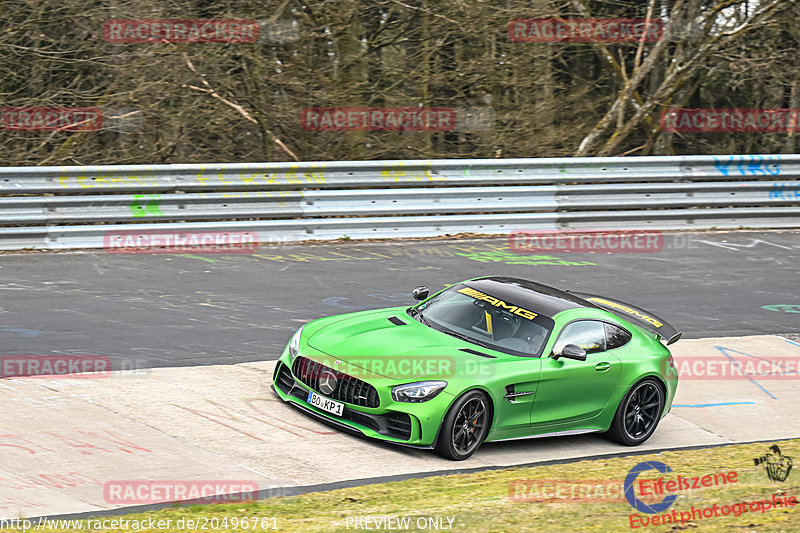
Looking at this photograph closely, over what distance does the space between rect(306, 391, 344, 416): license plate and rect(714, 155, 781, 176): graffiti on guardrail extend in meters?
11.6

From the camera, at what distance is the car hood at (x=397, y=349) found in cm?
818

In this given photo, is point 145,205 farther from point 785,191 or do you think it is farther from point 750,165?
point 785,191

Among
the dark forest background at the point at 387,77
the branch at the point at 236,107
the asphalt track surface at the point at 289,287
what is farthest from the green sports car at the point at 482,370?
the dark forest background at the point at 387,77

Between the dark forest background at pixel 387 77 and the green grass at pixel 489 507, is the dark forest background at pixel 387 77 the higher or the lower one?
the higher one

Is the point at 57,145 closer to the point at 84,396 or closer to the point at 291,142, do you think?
the point at 291,142

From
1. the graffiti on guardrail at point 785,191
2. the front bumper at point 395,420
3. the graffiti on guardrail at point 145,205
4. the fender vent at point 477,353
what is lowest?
the front bumper at point 395,420

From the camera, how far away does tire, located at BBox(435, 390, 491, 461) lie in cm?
792

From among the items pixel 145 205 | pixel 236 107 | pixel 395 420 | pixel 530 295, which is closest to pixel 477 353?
pixel 395 420

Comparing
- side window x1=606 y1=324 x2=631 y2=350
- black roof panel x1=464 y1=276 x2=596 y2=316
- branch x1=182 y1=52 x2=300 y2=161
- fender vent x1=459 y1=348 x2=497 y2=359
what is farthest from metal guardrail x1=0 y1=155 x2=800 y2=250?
fender vent x1=459 y1=348 x2=497 y2=359

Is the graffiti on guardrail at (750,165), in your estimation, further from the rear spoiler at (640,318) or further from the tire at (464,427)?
the tire at (464,427)

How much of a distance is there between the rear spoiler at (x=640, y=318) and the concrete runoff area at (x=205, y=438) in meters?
0.89

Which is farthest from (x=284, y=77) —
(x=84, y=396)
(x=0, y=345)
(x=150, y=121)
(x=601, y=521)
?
(x=601, y=521)

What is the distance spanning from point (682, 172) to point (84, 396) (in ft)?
39.5

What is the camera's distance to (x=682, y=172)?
17516 mm
